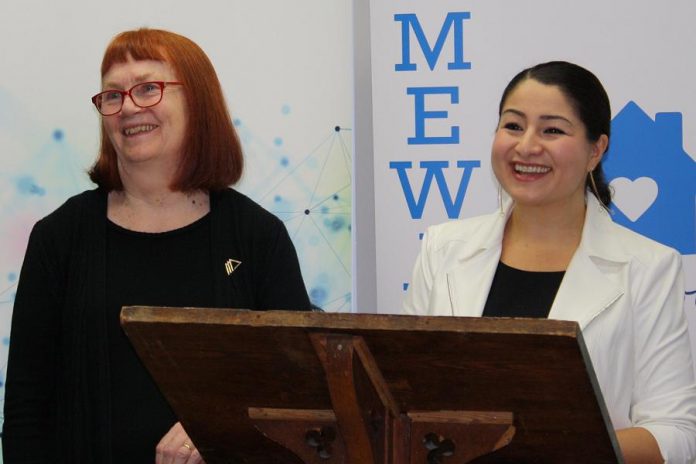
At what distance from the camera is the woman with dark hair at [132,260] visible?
7.59 ft

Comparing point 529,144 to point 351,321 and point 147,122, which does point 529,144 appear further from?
point 351,321

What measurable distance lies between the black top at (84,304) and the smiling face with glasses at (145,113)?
6.3 inches

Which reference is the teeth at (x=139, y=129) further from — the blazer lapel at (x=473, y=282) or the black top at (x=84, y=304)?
the blazer lapel at (x=473, y=282)

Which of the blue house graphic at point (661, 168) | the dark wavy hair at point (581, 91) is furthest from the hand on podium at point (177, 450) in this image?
the blue house graphic at point (661, 168)

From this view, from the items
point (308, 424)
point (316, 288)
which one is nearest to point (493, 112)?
point (316, 288)

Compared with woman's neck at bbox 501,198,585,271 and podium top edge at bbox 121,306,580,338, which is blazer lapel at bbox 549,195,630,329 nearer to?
woman's neck at bbox 501,198,585,271

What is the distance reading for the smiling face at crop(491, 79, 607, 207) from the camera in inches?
94.3

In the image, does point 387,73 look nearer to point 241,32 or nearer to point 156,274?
point 241,32

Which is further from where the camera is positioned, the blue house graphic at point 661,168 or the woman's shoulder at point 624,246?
the blue house graphic at point 661,168

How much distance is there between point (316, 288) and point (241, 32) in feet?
2.69

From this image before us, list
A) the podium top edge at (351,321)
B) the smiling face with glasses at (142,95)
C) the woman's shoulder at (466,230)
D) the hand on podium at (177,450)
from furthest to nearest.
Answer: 1. the woman's shoulder at (466,230)
2. the smiling face with glasses at (142,95)
3. the hand on podium at (177,450)
4. the podium top edge at (351,321)

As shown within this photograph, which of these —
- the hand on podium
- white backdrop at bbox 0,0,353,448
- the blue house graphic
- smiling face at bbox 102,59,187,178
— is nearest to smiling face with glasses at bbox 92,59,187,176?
smiling face at bbox 102,59,187,178

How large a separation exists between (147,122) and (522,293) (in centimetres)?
93

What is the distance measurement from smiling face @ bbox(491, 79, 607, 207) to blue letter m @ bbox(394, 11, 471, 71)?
72 cm
